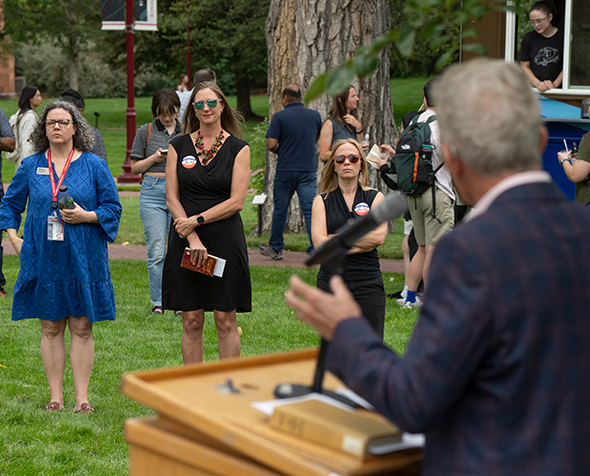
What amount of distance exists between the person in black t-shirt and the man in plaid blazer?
8.79 m

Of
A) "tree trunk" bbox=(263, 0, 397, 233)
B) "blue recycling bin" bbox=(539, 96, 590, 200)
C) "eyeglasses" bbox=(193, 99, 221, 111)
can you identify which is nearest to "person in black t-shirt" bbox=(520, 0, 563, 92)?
"blue recycling bin" bbox=(539, 96, 590, 200)

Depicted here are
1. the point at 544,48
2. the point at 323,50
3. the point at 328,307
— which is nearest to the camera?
the point at 328,307

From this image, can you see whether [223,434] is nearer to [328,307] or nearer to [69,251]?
[328,307]

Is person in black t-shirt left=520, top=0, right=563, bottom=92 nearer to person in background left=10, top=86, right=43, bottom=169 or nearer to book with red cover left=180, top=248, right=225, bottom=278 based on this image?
book with red cover left=180, top=248, right=225, bottom=278

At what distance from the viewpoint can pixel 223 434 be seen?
1.70 meters

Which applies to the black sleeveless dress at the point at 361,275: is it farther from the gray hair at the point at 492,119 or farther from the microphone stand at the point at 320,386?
the gray hair at the point at 492,119

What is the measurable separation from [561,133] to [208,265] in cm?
606

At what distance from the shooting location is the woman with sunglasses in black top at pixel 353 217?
4.98m

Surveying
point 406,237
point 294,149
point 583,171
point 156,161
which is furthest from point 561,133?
point 156,161

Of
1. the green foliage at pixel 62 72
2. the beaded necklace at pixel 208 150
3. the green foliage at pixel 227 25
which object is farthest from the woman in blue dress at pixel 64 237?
the green foliage at pixel 62 72

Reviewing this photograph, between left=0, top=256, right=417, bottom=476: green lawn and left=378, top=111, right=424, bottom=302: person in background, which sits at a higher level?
left=378, top=111, right=424, bottom=302: person in background

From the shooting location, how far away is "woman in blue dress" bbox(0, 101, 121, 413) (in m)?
5.04

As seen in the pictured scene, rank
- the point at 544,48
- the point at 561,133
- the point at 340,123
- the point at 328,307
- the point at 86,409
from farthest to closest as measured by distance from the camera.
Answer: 1. the point at 544,48
2. the point at 561,133
3. the point at 340,123
4. the point at 86,409
5. the point at 328,307

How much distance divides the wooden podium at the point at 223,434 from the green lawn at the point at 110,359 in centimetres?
247
